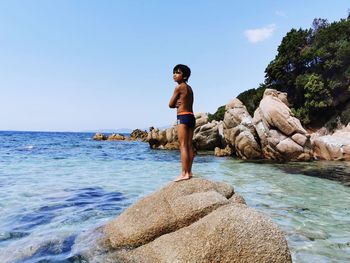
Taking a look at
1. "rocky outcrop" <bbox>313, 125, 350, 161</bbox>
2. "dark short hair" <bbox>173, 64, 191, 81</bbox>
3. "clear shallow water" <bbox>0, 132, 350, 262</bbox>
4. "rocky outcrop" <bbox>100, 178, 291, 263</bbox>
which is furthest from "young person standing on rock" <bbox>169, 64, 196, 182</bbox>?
"rocky outcrop" <bbox>313, 125, 350, 161</bbox>

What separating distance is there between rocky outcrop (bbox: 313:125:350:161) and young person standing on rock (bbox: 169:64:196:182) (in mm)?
21481

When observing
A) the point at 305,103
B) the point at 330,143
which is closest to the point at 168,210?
the point at 330,143

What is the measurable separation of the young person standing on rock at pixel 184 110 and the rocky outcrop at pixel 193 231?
59cm

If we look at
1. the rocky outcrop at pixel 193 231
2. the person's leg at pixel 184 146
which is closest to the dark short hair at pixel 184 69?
the person's leg at pixel 184 146

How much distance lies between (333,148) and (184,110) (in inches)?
859

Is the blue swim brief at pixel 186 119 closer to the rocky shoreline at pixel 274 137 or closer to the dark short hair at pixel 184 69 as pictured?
the dark short hair at pixel 184 69

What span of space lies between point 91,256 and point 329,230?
598 centimetres

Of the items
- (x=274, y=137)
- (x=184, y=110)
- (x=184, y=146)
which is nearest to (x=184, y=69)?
(x=184, y=110)

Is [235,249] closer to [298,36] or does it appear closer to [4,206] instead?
[4,206]

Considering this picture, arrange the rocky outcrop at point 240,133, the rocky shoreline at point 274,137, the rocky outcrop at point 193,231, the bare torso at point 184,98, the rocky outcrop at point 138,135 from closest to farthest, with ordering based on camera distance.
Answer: the rocky outcrop at point 193,231 → the bare torso at point 184,98 → the rocky shoreline at point 274,137 → the rocky outcrop at point 240,133 → the rocky outcrop at point 138,135

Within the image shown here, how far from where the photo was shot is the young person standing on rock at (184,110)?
790 centimetres

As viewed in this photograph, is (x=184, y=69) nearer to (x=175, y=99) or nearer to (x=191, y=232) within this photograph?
(x=175, y=99)

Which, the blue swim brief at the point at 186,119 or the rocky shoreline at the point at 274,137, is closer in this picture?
the blue swim brief at the point at 186,119

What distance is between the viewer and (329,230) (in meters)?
8.68
